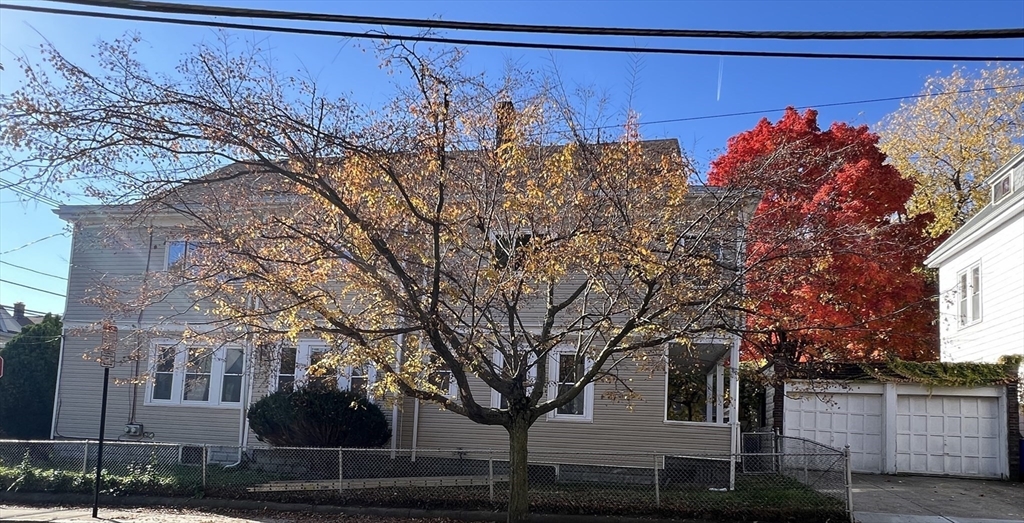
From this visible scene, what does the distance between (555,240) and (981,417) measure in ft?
40.9

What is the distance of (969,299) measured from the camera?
66.1ft

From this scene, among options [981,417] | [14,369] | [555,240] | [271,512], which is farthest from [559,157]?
[14,369]

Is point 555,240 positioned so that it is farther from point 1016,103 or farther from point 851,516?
point 1016,103

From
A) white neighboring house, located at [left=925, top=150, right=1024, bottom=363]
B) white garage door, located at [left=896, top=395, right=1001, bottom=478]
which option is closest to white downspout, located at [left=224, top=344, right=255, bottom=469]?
white garage door, located at [left=896, top=395, right=1001, bottom=478]

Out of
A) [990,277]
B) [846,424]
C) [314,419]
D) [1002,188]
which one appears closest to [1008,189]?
[1002,188]

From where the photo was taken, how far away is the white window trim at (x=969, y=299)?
63.1 feet

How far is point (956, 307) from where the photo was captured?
21.1 meters

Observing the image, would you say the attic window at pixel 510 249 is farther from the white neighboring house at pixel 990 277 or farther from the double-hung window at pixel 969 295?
the double-hung window at pixel 969 295

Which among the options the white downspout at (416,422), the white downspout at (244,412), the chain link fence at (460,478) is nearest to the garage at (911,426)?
the chain link fence at (460,478)

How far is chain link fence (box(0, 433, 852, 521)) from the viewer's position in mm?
11516

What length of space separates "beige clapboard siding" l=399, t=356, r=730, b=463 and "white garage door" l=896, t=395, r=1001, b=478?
5.22 metres

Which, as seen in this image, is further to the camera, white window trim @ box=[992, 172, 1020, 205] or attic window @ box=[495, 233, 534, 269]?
white window trim @ box=[992, 172, 1020, 205]

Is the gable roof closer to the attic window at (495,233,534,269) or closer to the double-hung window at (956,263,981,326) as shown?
the double-hung window at (956,263,981,326)

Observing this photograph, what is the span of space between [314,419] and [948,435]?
13.2 meters
